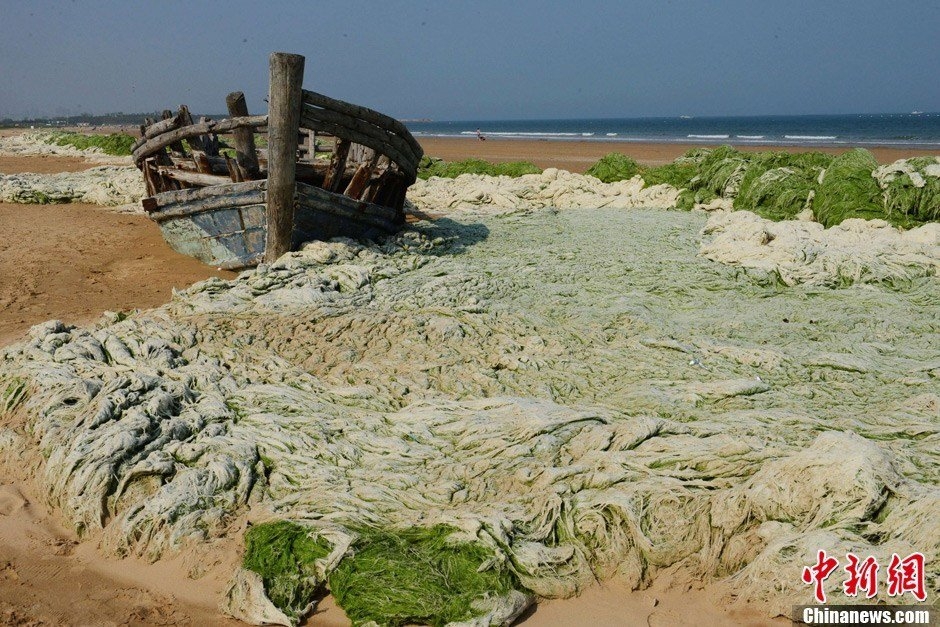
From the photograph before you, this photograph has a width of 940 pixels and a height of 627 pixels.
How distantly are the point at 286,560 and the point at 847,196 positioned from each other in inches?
309

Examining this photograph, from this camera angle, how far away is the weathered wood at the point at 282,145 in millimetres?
6117

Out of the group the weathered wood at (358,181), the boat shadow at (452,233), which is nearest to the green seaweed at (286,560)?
the boat shadow at (452,233)

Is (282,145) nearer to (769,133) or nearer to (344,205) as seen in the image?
(344,205)

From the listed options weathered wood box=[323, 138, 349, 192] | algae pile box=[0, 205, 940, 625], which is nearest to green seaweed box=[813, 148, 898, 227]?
algae pile box=[0, 205, 940, 625]

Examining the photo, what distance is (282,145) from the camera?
247 inches

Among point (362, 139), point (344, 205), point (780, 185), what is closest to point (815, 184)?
point (780, 185)

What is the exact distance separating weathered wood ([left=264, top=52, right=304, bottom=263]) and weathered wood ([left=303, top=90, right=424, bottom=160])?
16 cm

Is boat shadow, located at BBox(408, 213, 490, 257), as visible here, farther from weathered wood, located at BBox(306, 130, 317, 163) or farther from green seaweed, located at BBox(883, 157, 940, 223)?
green seaweed, located at BBox(883, 157, 940, 223)

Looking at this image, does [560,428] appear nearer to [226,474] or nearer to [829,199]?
[226,474]

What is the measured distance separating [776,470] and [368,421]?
205cm

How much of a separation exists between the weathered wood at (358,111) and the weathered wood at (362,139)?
0.46 feet

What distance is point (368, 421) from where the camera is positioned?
3.80m

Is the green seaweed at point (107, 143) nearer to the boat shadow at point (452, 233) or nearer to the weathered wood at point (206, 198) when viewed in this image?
the weathered wood at point (206, 198)

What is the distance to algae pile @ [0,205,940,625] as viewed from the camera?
2822 millimetres
